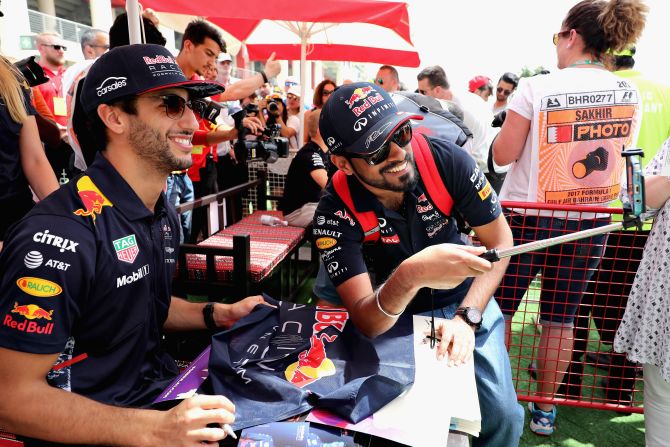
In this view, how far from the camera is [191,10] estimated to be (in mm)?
4496

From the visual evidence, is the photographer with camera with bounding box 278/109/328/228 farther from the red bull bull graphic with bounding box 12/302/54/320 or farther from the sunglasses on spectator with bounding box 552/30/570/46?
the red bull bull graphic with bounding box 12/302/54/320

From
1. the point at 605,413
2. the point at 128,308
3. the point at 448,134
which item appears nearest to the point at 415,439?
the point at 128,308

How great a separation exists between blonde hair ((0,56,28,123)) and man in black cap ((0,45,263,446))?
2.11ft

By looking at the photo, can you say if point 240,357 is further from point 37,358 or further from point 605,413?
point 605,413

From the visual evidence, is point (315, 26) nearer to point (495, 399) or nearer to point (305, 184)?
point (305, 184)

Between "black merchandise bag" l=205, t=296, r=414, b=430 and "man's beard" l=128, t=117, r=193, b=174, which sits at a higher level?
"man's beard" l=128, t=117, r=193, b=174

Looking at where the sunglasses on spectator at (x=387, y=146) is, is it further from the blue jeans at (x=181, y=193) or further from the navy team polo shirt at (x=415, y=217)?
the blue jeans at (x=181, y=193)

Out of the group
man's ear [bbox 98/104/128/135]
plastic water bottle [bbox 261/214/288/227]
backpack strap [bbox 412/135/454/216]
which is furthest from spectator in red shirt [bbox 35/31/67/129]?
backpack strap [bbox 412/135/454/216]

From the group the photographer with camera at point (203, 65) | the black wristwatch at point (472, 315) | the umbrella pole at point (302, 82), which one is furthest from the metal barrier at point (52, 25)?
the black wristwatch at point (472, 315)

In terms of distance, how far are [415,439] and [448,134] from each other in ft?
5.50

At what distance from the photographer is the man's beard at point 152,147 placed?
1.64m

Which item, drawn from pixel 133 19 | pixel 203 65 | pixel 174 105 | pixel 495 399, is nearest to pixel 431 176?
pixel 495 399

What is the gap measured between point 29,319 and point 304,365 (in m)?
0.76

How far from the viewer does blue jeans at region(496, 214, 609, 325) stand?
2.59 meters
